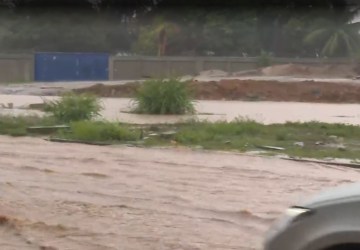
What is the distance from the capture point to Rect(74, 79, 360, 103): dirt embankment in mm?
45938

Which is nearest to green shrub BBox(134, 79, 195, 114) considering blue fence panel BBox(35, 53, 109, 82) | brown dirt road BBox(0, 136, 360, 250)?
brown dirt road BBox(0, 136, 360, 250)

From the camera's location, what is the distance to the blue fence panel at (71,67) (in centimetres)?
6944

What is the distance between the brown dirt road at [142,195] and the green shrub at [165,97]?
11332mm

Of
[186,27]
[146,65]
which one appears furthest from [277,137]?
[146,65]

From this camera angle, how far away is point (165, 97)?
31.0 m

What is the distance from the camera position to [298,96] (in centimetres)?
4631

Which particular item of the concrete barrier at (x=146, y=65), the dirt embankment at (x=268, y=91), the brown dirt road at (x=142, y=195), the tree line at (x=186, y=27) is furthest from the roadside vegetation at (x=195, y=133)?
the concrete barrier at (x=146, y=65)

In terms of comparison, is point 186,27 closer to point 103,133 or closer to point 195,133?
point 195,133

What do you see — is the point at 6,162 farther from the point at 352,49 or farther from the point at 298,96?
the point at 352,49

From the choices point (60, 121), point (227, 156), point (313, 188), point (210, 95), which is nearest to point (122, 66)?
point (210, 95)

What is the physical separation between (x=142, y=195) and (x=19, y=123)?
43.0 feet

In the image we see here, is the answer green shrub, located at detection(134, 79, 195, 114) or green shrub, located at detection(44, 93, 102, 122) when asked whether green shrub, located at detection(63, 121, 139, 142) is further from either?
green shrub, located at detection(134, 79, 195, 114)

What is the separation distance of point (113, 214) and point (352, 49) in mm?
62994

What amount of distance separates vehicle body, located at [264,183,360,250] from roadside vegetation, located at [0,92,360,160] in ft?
43.0
